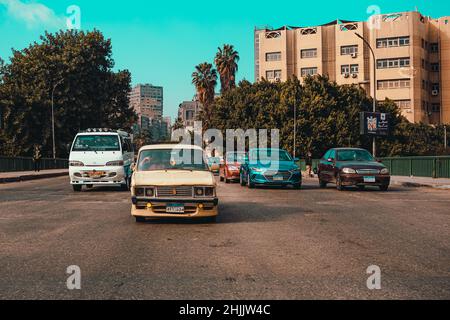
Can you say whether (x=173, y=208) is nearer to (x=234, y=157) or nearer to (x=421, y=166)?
(x=234, y=157)

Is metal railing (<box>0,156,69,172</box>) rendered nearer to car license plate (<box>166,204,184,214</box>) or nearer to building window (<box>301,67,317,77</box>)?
car license plate (<box>166,204,184,214</box>)

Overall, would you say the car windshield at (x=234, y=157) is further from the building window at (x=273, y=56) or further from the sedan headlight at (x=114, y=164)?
the building window at (x=273, y=56)

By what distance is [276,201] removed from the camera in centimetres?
1463

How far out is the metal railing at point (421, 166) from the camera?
26969mm

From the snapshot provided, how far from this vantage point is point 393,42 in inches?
2894

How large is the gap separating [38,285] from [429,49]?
266ft

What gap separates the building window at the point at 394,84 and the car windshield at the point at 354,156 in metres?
57.7

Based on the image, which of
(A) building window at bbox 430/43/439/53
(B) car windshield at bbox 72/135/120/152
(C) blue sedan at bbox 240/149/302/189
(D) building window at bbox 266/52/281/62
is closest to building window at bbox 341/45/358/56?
(D) building window at bbox 266/52/281/62

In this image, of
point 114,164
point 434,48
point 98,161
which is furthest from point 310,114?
point 98,161

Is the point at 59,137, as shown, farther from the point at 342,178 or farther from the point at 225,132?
the point at 342,178

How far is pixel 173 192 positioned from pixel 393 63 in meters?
70.5

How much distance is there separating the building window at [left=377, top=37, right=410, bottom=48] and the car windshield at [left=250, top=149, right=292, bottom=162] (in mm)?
59010

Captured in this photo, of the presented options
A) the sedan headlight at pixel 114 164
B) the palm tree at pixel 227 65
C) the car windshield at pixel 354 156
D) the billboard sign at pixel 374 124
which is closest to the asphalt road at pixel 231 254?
the sedan headlight at pixel 114 164
